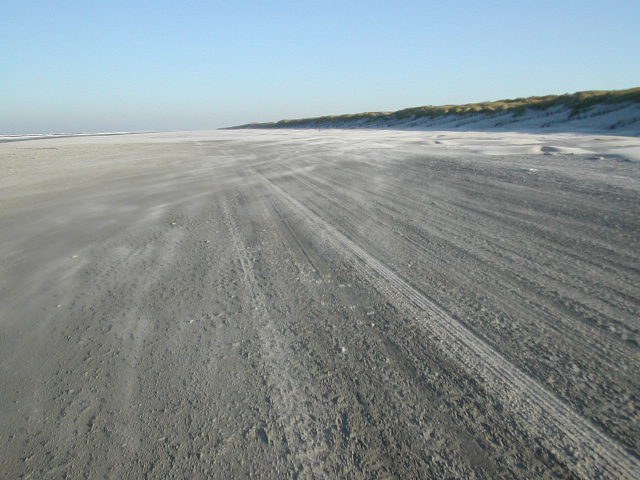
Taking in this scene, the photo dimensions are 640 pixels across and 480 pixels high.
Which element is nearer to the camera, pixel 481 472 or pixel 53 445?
pixel 481 472

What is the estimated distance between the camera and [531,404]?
1.67 metres

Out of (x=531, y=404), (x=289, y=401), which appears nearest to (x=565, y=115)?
(x=531, y=404)

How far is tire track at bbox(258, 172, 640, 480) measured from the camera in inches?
55.0

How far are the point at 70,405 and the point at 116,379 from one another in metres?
0.22

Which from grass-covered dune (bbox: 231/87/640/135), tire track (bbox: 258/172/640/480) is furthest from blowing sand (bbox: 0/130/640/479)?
grass-covered dune (bbox: 231/87/640/135)

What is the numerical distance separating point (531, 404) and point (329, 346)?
104 centimetres

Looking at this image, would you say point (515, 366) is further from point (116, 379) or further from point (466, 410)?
point (116, 379)

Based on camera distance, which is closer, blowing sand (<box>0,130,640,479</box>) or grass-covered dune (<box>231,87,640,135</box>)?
blowing sand (<box>0,130,640,479</box>)

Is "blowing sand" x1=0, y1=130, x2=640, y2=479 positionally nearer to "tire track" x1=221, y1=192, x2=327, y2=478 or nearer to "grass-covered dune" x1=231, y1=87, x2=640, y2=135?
"tire track" x1=221, y1=192, x2=327, y2=478

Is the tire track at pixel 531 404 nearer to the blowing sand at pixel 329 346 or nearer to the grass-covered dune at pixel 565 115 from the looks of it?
the blowing sand at pixel 329 346

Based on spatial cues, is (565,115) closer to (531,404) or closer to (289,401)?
(531,404)

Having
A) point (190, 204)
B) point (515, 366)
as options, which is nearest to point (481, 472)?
point (515, 366)

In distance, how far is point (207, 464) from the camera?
4.79 feet

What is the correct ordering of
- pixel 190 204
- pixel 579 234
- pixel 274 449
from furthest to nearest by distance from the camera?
1. pixel 190 204
2. pixel 579 234
3. pixel 274 449
